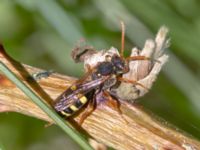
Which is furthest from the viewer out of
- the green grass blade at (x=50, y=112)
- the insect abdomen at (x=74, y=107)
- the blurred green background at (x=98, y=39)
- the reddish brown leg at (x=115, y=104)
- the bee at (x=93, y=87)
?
the blurred green background at (x=98, y=39)

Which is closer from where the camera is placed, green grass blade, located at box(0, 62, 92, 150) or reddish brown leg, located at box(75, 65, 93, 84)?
green grass blade, located at box(0, 62, 92, 150)

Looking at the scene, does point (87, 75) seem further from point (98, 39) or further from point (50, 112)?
point (98, 39)

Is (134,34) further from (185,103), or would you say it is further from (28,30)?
(28,30)

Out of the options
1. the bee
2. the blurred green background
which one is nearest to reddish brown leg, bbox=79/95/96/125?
the bee

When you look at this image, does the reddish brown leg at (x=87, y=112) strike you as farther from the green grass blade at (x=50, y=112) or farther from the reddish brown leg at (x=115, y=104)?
the green grass blade at (x=50, y=112)

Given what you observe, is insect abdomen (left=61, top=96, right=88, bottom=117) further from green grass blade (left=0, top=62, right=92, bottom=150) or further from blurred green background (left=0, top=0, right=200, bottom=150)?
green grass blade (left=0, top=62, right=92, bottom=150)

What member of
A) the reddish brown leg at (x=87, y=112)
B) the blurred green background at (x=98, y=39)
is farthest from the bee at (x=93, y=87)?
the blurred green background at (x=98, y=39)

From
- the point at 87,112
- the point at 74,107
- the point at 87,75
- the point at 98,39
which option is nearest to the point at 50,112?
the point at 87,112
